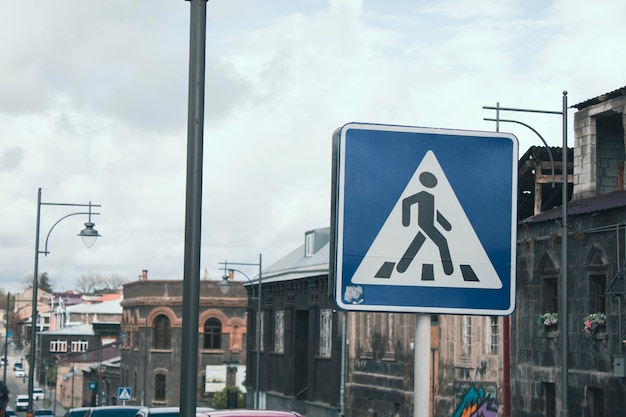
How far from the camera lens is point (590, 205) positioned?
Result: 3262 centimetres

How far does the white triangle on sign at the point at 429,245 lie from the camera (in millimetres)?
5383

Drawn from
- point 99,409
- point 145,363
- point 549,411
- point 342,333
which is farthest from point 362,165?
point 145,363

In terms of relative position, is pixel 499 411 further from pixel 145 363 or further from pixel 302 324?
pixel 145 363

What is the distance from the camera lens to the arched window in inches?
3334

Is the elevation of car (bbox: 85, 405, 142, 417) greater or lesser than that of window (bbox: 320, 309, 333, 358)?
lesser

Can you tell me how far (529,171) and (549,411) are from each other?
953 cm

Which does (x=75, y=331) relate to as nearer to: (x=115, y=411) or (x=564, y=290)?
(x=115, y=411)

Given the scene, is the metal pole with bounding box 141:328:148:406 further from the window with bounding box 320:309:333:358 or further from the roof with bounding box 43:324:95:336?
the roof with bounding box 43:324:95:336

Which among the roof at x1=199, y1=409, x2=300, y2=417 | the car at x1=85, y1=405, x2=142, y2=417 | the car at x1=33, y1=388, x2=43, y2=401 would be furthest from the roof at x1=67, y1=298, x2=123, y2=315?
the roof at x1=199, y1=409, x2=300, y2=417

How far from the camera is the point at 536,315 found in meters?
34.0

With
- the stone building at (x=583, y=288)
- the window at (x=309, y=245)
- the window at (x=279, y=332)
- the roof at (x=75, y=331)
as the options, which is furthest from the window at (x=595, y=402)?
the roof at (x=75, y=331)

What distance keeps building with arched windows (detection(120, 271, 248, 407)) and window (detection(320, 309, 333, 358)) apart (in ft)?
95.6

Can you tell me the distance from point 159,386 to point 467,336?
48131 millimetres

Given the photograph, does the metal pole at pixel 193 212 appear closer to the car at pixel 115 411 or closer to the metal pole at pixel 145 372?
the car at pixel 115 411
